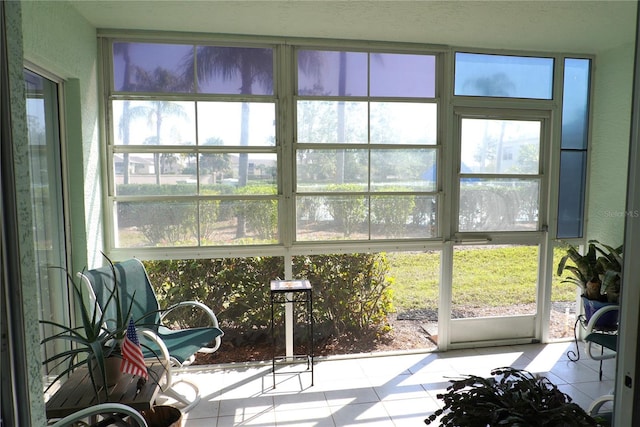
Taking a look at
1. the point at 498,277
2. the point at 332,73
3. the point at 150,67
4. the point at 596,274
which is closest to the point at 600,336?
the point at 596,274

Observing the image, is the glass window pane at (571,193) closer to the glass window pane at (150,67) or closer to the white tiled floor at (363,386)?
the white tiled floor at (363,386)

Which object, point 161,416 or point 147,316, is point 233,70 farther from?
point 161,416

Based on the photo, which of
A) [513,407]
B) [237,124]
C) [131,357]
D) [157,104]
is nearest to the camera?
[513,407]

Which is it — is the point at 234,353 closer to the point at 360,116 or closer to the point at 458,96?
the point at 360,116

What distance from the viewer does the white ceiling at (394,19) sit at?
2.66 metres

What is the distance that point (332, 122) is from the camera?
3.40 meters

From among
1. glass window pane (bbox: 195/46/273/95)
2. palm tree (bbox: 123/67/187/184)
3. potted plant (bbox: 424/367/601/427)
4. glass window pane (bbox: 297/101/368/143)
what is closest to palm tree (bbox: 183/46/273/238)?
glass window pane (bbox: 195/46/273/95)

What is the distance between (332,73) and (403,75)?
612 millimetres

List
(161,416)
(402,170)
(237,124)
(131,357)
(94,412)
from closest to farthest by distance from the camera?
(94,412) < (131,357) < (161,416) < (237,124) < (402,170)

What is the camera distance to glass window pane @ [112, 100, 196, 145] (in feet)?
10.4

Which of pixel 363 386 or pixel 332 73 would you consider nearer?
pixel 363 386

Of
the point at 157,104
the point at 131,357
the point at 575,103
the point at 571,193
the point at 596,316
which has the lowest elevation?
the point at 596,316

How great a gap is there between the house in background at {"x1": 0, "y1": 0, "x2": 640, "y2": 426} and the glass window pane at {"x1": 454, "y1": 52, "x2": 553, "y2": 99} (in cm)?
10

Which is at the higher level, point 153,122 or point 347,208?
point 153,122
